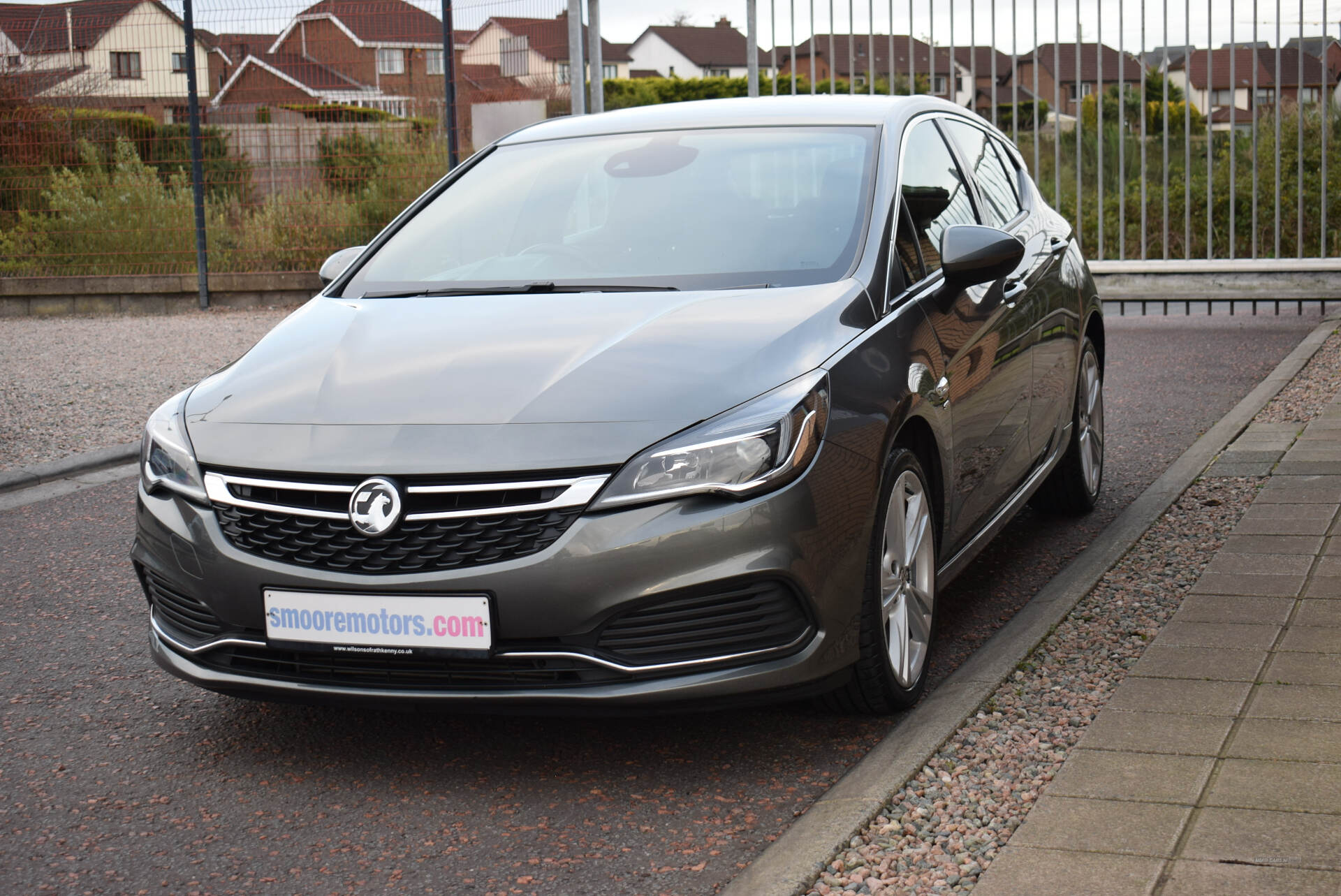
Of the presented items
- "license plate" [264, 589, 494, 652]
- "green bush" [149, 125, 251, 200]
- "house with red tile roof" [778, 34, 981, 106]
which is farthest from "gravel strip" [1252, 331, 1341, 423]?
"green bush" [149, 125, 251, 200]

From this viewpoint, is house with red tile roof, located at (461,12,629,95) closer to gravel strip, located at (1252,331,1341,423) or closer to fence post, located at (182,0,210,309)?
fence post, located at (182,0,210,309)

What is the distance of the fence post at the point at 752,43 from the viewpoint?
1280 cm

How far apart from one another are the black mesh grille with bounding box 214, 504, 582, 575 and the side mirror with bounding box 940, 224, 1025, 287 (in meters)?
1.58

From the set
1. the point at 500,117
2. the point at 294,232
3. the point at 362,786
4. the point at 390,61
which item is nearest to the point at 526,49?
the point at 500,117

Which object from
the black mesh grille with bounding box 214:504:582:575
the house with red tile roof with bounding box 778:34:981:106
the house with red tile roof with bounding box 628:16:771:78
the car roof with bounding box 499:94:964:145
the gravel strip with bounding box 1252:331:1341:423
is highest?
the house with red tile roof with bounding box 628:16:771:78

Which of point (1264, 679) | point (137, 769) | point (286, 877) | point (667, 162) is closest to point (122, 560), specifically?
point (137, 769)

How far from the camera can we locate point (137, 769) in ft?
11.8

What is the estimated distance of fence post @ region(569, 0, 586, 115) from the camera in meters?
13.5

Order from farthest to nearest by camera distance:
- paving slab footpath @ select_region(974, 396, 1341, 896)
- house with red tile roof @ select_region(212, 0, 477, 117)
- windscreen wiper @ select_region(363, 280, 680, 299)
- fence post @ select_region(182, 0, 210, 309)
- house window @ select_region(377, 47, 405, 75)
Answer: fence post @ select_region(182, 0, 210, 309) < house window @ select_region(377, 47, 405, 75) < house with red tile roof @ select_region(212, 0, 477, 117) < windscreen wiper @ select_region(363, 280, 680, 299) < paving slab footpath @ select_region(974, 396, 1341, 896)

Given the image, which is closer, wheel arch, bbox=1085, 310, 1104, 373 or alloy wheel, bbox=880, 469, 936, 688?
alloy wheel, bbox=880, 469, 936, 688

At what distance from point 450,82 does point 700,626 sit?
1257 centimetres

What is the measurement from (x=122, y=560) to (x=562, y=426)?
322 centimetres

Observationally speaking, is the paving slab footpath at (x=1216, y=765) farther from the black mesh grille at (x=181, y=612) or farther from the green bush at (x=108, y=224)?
the green bush at (x=108, y=224)

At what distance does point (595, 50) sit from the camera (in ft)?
45.9
